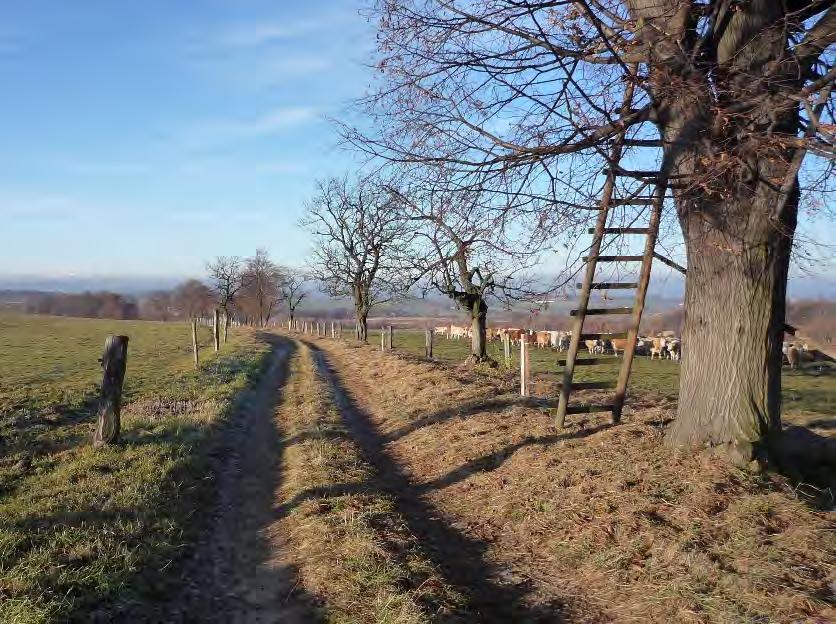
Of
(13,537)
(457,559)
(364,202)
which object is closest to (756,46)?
(457,559)

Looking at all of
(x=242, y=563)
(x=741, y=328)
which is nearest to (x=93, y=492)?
(x=242, y=563)

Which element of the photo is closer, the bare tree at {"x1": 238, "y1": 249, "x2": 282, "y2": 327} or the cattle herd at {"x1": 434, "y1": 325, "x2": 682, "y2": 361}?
the cattle herd at {"x1": 434, "y1": 325, "x2": 682, "y2": 361}

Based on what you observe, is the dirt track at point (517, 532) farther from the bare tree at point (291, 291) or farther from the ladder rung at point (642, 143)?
the bare tree at point (291, 291)

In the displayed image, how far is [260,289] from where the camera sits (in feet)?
256

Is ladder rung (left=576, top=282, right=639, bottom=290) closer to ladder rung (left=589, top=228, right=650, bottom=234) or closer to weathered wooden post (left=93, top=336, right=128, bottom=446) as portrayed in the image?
ladder rung (left=589, top=228, right=650, bottom=234)

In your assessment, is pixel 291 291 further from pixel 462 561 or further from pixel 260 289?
pixel 462 561

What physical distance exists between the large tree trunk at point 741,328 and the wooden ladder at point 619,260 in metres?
0.68

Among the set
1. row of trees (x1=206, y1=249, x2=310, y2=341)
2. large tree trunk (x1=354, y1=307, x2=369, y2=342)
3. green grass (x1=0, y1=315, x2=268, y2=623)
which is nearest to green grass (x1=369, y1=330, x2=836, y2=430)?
green grass (x1=0, y1=315, x2=268, y2=623)

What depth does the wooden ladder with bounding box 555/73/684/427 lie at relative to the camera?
639cm

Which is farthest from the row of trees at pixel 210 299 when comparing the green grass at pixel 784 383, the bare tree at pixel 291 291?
the green grass at pixel 784 383

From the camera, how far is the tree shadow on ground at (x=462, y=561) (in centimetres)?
452

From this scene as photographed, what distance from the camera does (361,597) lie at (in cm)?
447

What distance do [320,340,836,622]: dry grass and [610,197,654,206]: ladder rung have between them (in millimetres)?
2810

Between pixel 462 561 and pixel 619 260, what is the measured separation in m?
4.64
